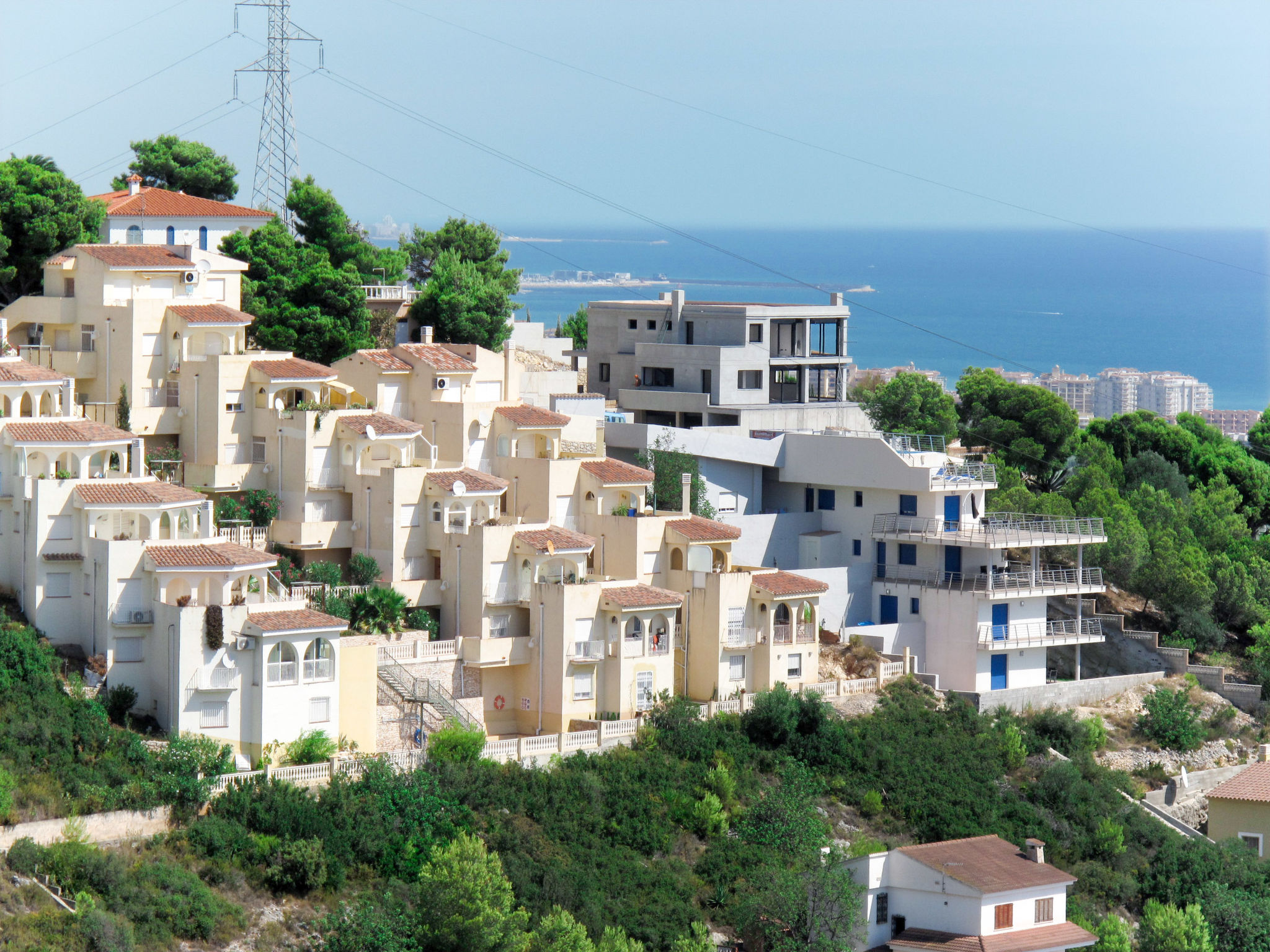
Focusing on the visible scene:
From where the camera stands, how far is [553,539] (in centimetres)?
5428

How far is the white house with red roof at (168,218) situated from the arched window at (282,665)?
901 inches

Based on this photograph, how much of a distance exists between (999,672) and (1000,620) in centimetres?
162

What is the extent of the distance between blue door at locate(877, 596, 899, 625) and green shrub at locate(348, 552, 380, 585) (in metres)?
17.4

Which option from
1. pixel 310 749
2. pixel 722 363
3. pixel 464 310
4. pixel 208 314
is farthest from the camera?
pixel 722 363

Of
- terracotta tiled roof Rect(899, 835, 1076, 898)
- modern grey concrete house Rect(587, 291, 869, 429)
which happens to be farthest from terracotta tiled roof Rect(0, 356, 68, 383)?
modern grey concrete house Rect(587, 291, 869, 429)

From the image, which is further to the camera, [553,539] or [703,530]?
[703,530]

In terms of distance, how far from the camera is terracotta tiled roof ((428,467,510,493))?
55.5 m

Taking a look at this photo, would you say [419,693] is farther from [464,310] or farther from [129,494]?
[464,310]

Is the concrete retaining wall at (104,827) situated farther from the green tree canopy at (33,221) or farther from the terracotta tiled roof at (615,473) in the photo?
the green tree canopy at (33,221)

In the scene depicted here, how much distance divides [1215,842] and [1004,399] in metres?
27.2

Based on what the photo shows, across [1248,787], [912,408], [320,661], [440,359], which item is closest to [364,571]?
[320,661]

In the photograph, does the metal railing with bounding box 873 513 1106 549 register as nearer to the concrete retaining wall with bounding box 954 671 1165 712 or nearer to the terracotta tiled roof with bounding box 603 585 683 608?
the concrete retaining wall with bounding box 954 671 1165 712

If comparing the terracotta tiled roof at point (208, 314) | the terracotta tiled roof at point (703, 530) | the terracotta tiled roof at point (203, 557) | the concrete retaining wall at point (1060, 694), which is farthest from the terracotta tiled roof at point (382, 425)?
the concrete retaining wall at point (1060, 694)

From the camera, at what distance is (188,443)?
5797 centimetres
